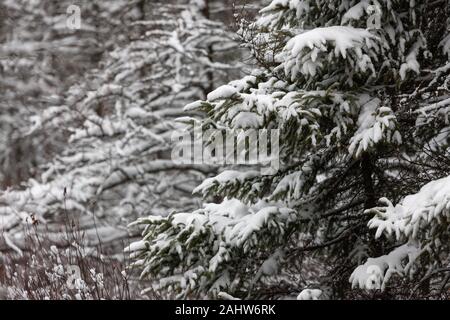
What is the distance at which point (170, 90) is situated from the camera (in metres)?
13.3

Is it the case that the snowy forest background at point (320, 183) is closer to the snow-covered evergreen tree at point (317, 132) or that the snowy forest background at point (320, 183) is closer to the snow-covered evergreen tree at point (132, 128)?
the snow-covered evergreen tree at point (317, 132)

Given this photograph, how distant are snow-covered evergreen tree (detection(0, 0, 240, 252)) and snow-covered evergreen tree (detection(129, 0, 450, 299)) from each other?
692 cm

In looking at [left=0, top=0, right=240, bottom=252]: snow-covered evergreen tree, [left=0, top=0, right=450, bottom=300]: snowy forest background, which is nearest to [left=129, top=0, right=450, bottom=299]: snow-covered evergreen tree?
[left=0, top=0, right=450, bottom=300]: snowy forest background

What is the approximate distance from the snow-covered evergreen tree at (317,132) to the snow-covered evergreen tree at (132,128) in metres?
6.92

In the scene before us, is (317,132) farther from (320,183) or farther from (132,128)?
(132,128)

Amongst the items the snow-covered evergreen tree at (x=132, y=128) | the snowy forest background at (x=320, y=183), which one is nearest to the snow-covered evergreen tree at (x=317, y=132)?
the snowy forest background at (x=320, y=183)

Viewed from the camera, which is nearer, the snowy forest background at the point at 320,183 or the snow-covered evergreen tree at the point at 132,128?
the snowy forest background at the point at 320,183

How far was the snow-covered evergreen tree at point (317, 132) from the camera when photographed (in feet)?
15.4

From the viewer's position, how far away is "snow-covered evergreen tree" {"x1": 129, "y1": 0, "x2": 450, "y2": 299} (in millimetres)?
4680

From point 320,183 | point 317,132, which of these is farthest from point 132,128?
point 317,132

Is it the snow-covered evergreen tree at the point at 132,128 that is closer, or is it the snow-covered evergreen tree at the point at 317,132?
the snow-covered evergreen tree at the point at 317,132
